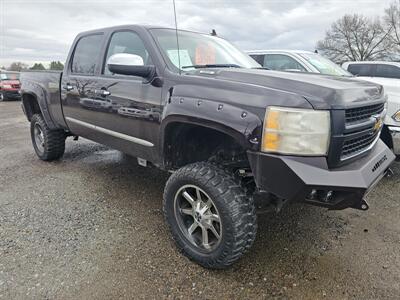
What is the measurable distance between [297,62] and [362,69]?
2.72 m

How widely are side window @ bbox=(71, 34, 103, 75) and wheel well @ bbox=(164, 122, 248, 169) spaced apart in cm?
163

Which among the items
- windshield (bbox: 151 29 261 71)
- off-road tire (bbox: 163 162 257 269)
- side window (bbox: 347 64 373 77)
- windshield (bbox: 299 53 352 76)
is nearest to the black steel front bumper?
off-road tire (bbox: 163 162 257 269)

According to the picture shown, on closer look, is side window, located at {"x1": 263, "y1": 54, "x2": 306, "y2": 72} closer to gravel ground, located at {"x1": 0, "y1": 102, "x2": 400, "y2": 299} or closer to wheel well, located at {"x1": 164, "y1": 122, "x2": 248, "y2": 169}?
gravel ground, located at {"x1": 0, "y1": 102, "x2": 400, "y2": 299}

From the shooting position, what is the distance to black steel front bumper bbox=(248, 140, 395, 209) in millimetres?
2051

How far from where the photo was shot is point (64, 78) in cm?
436

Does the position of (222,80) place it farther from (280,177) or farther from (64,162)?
(64,162)

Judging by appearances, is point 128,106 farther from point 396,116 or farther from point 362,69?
point 362,69

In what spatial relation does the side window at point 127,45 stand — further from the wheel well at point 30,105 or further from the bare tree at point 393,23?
the bare tree at point 393,23

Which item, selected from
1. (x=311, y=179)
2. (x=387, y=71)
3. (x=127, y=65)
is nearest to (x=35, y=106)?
(x=127, y=65)

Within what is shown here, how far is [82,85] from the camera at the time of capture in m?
3.92

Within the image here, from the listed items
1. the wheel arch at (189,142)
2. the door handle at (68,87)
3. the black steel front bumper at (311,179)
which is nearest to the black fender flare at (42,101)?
the door handle at (68,87)

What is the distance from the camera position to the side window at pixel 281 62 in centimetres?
653

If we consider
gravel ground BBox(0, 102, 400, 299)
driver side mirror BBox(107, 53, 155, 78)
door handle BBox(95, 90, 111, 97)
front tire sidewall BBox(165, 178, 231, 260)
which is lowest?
gravel ground BBox(0, 102, 400, 299)

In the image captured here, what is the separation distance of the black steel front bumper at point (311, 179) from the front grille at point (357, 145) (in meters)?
0.09
